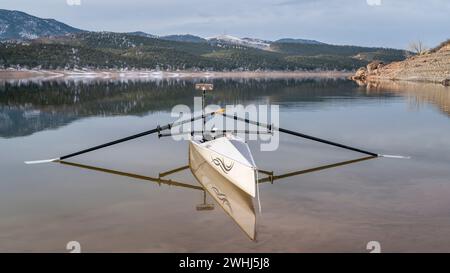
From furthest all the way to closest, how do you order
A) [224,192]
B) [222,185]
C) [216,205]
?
1. [222,185]
2. [224,192]
3. [216,205]

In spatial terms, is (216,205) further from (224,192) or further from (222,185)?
(222,185)

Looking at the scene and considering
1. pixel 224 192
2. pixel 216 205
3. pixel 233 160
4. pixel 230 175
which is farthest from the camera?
pixel 230 175

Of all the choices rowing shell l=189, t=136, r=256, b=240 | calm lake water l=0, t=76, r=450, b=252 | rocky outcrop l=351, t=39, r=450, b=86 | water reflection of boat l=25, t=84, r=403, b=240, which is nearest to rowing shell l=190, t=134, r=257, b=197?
water reflection of boat l=25, t=84, r=403, b=240

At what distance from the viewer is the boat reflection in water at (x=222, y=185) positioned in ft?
52.2

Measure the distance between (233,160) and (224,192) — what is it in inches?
54.5

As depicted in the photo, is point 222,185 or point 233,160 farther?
point 222,185

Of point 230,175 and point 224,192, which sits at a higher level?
point 230,175

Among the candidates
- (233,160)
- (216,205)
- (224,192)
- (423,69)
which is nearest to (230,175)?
(224,192)

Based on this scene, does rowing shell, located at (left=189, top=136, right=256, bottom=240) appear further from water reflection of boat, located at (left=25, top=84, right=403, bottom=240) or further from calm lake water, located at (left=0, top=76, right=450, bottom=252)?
calm lake water, located at (left=0, top=76, right=450, bottom=252)

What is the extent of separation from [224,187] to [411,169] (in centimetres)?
967

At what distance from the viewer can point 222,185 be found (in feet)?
64.1

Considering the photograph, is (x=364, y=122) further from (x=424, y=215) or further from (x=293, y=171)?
(x=424, y=215)

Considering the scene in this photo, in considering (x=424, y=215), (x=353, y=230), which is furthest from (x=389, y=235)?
(x=424, y=215)
